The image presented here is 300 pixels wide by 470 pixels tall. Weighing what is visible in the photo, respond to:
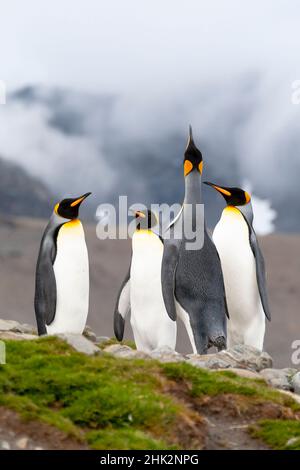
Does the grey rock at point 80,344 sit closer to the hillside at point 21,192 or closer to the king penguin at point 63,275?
the king penguin at point 63,275

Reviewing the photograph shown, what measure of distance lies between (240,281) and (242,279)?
0.05 m

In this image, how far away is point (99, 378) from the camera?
11.3 metres

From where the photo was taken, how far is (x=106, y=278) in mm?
110312

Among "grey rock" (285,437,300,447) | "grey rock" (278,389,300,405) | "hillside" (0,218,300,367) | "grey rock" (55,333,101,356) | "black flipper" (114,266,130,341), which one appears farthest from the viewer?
"hillside" (0,218,300,367)

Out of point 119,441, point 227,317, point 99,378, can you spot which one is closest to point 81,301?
point 227,317

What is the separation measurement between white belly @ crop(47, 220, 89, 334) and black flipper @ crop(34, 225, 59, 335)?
0.27 ft

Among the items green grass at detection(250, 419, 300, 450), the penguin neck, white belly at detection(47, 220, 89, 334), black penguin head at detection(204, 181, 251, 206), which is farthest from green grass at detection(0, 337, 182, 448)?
black penguin head at detection(204, 181, 251, 206)

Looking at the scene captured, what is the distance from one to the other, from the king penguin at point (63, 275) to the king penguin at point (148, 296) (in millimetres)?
797

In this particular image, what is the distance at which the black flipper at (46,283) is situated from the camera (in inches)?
695

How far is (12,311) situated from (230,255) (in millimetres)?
80887

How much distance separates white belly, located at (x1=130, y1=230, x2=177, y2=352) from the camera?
1742 centimetres

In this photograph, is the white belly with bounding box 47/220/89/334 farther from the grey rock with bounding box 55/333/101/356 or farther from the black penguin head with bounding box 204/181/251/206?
the grey rock with bounding box 55/333/101/356
